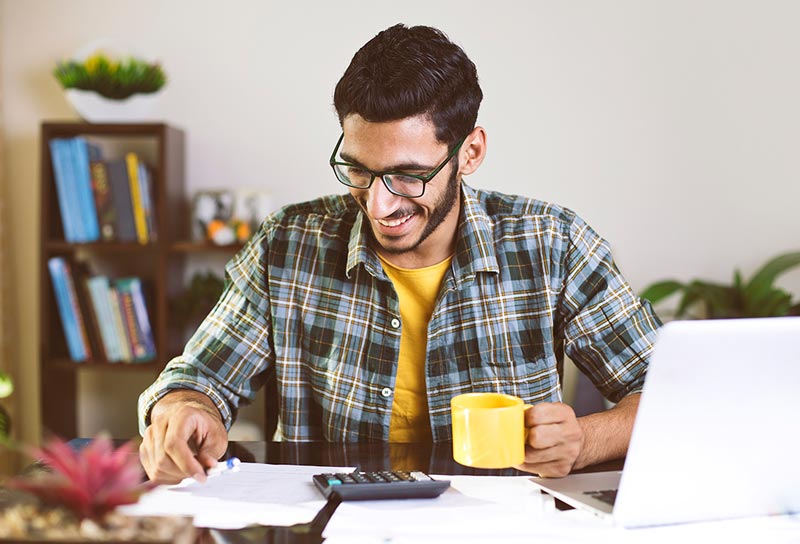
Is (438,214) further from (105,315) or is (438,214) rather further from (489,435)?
(105,315)

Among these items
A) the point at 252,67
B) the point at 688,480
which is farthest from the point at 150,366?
the point at 688,480

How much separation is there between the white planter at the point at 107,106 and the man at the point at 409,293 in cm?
131

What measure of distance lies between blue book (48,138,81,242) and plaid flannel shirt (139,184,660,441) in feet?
4.31

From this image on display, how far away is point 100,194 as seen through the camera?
274 cm

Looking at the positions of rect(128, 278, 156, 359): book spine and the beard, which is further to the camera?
rect(128, 278, 156, 359): book spine

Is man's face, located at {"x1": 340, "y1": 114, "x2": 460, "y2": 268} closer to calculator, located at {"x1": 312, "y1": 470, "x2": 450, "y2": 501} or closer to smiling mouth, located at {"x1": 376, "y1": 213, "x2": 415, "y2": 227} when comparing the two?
smiling mouth, located at {"x1": 376, "y1": 213, "x2": 415, "y2": 227}

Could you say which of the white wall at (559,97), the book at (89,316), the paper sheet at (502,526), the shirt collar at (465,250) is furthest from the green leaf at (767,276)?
the book at (89,316)

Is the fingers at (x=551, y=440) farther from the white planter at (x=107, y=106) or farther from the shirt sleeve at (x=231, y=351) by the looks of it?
the white planter at (x=107, y=106)

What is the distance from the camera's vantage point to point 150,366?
2719mm

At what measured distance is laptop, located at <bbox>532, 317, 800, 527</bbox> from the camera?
86 centimetres

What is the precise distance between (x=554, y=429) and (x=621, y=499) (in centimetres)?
15

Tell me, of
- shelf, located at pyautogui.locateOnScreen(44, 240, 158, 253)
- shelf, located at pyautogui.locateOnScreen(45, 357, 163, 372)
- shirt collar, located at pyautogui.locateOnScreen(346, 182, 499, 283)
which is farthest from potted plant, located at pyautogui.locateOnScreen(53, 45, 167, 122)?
shirt collar, located at pyautogui.locateOnScreen(346, 182, 499, 283)

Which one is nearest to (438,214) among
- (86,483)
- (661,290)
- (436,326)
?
(436,326)

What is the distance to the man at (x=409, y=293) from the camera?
1447 mm
